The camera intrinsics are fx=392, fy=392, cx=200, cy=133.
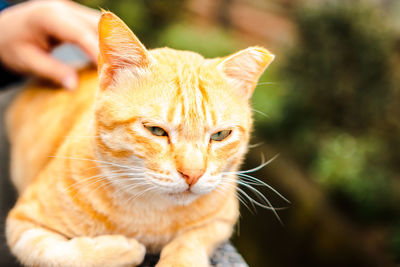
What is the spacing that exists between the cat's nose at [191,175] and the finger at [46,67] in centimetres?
98

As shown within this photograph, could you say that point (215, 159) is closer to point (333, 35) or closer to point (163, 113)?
point (163, 113)

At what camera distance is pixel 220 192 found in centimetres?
130

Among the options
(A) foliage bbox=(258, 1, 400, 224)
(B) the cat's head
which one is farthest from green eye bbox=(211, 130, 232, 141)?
(A) foliage bbox=(258, 1, 400, 224)

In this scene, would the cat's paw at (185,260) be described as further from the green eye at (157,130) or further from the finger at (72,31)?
the finger at (72,31)

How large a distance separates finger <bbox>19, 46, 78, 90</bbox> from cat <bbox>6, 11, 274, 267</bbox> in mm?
520

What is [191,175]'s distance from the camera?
A: 3.41ft

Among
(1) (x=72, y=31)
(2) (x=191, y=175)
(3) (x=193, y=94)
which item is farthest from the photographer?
(1) (x=72, y=31)

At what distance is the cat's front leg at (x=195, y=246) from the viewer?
3.56 ft

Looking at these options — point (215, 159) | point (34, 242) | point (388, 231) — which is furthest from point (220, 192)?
point (388, 231)

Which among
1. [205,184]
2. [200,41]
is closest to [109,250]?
[205,184]

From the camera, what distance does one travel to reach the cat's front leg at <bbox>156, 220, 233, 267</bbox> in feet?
3.56

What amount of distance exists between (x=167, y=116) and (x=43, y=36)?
3.27 ft

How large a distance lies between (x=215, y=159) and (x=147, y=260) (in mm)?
388

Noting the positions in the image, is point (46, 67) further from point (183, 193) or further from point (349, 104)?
point (349, 104)
